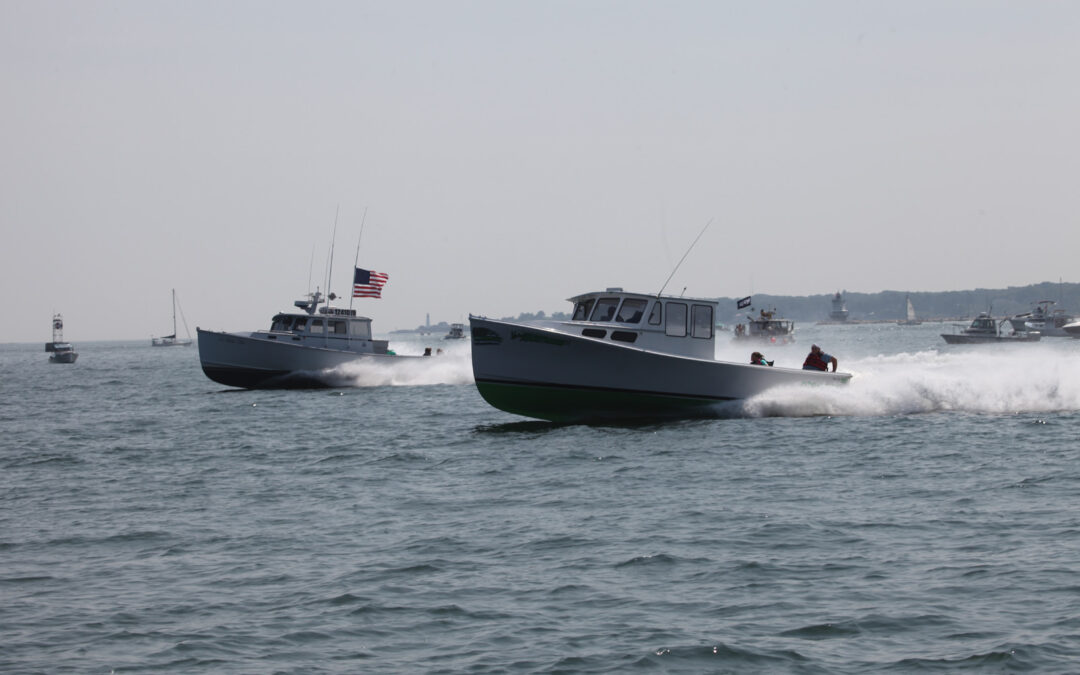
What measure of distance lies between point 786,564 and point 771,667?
3.05 m

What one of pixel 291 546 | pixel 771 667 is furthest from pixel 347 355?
pixel 771 667

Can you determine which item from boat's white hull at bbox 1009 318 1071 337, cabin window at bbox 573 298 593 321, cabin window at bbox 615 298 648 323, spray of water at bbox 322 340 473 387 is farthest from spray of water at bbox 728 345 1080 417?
boat's white hull at bbox 1009 318 1071 337

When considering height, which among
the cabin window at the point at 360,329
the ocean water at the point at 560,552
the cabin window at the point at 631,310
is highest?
the cabin window at the point at 631,310

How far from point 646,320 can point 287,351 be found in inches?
773

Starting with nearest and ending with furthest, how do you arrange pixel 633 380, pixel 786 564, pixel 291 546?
pixel 786 564, pixel 291 546, pixel 633 380

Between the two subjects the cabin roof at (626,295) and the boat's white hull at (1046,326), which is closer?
the cabin roof at (626,295)

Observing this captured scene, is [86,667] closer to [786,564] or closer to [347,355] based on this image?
[786,564]

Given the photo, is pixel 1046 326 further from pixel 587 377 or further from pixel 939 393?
pixel 587 377

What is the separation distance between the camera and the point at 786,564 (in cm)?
1068

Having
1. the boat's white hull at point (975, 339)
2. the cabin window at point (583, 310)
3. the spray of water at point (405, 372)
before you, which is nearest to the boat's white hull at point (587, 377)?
the cabin window at point (583, 310)

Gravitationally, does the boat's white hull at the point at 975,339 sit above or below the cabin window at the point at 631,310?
below

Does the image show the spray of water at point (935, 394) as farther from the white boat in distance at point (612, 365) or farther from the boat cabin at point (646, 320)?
the boat cabin at point (646, 320)

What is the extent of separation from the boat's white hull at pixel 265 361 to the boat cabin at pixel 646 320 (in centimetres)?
1779

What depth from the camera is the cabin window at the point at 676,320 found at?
80.3 ft
